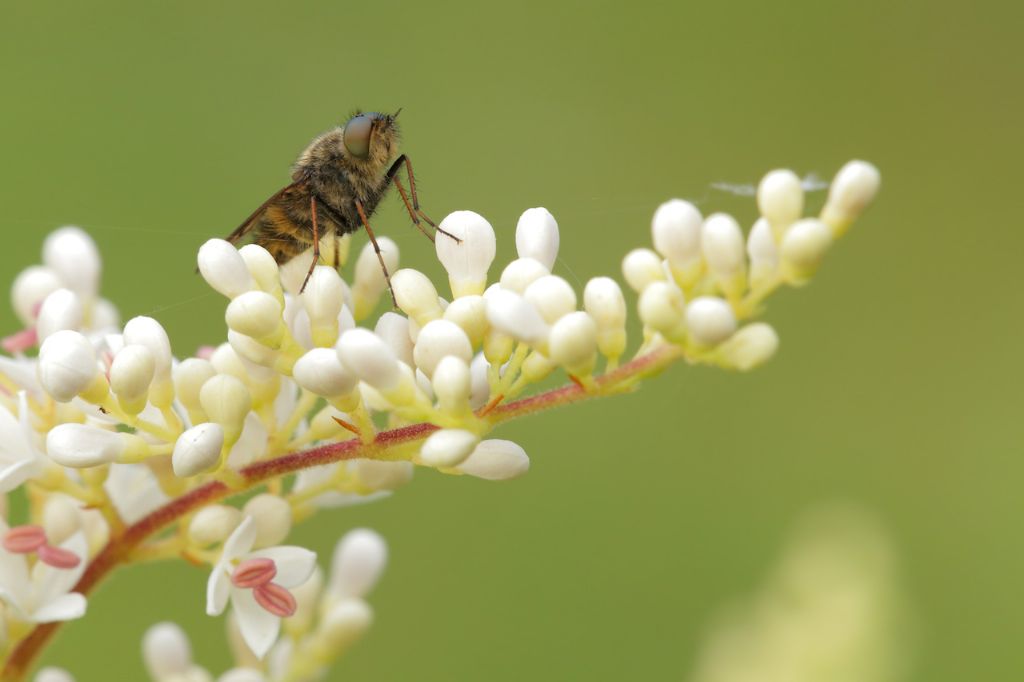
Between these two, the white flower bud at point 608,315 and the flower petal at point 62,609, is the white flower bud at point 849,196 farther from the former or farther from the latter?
the flower petal at point 62,609

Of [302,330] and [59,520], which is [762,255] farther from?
[59,520]

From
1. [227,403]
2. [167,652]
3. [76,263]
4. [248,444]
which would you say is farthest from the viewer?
[76,263]

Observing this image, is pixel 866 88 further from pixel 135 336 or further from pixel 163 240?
pixel 135 336

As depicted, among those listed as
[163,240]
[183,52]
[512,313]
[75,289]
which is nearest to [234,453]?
[512,313]

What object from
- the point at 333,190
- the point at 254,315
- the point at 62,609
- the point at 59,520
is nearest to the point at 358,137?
the point at 333,190

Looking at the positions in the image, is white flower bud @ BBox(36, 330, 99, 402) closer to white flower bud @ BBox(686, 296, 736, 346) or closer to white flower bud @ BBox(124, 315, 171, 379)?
white flower bud @ BBox(124, 315, 171, 379)

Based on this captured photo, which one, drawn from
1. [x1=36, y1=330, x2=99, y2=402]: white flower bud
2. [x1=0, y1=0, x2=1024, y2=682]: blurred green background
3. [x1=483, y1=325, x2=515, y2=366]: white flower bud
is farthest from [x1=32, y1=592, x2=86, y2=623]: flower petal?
[x1=0, y1=0, x2=1024, y2=682]: blurred green background

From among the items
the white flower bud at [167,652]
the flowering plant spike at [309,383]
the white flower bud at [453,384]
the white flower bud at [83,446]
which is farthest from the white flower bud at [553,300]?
the white flower bud at [167,652]
